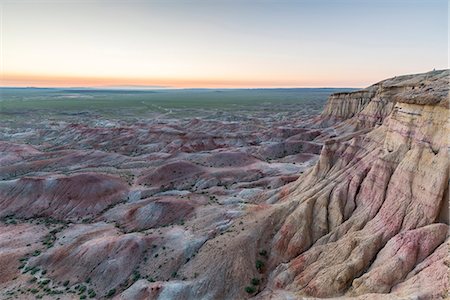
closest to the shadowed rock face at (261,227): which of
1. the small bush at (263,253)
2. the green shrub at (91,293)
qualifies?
the green shrub at (91,293)

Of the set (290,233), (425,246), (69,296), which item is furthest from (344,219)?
(69,296)

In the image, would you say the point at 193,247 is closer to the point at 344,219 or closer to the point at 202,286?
the point at 202,286

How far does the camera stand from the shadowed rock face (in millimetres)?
22891

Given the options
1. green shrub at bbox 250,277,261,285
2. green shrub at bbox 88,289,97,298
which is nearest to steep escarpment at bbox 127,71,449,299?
green shrub at bbox 250,277,261,285

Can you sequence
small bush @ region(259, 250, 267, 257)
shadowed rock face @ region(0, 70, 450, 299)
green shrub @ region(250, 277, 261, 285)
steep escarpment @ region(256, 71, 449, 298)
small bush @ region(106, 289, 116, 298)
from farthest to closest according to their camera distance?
small bush @ region(259, 250, 267, 257), small bush @ region(106, 289, 116, 298), green shrub @ region(250, 277, 261, 285), shadowed rock face @ region(0, 70, 450, 299), steep escarpment @ region(256, 71, 449, 298)

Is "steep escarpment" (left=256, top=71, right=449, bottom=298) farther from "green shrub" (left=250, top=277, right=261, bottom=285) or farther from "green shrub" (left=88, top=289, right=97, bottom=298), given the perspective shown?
"green shrub" (left=88, top=289, right=97, bottom=298)

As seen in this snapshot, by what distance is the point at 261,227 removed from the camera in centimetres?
3331

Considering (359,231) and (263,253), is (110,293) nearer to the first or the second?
(263,253)

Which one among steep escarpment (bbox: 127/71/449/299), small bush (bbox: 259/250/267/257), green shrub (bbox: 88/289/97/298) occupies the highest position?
steep escarpment (bbox: 127/71/449/299)

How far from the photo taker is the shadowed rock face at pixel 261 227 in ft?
75.1

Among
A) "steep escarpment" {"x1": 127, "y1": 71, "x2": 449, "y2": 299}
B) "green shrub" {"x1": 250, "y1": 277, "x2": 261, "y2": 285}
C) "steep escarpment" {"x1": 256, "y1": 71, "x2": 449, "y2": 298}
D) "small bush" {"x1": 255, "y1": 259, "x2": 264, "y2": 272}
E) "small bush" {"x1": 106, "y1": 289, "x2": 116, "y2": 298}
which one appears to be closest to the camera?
"steep escarpment" {"x1": 127, "y1": 71, "x2": 449, "y2": 299}

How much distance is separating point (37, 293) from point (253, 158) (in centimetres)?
4587

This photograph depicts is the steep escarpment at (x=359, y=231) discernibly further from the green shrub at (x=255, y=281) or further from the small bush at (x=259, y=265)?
the green shrub at (x=255, y=281)

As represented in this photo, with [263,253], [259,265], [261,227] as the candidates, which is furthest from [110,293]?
[261,227]
